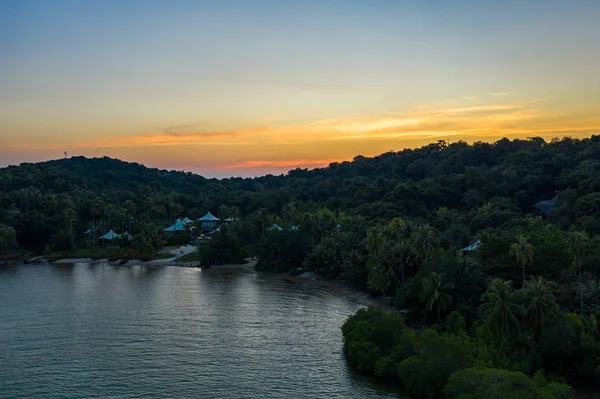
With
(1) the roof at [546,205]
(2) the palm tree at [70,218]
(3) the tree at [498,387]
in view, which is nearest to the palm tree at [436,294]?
(3) the tree at [498,387]

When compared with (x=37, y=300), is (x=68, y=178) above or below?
above

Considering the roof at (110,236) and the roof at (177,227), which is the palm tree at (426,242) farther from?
the roof at (177,227)

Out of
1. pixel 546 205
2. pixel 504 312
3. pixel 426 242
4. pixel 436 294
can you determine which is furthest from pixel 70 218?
pixel 546 205

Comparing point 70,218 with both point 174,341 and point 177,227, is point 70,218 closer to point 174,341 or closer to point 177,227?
point 177,227

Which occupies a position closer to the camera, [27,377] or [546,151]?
[27,377]

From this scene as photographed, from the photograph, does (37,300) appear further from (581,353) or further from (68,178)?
(68,178)

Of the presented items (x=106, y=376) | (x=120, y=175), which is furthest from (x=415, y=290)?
(x=120, y=175)

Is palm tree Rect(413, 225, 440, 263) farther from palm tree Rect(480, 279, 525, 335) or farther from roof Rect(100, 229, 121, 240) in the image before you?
roof Rect(100, 229, 121, 240)
